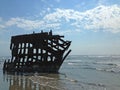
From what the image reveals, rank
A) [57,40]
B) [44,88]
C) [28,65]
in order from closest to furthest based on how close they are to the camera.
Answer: [44,88], [57,40], [28,65]

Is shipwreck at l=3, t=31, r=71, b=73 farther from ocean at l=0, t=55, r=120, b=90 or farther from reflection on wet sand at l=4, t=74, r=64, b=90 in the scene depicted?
reflection on wet sand at l=4, t=74, r=64, b=90

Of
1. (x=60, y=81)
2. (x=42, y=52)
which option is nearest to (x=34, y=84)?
(x=60, y=81)

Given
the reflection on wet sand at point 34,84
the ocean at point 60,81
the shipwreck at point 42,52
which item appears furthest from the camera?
the shipwreck at point 42,52

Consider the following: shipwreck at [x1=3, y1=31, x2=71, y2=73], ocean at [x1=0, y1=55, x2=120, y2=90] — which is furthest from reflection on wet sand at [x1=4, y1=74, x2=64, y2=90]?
shipwreck at [x1=3, y1=31, x2=71, y2=73]

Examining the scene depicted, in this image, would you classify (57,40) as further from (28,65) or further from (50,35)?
(28,65)

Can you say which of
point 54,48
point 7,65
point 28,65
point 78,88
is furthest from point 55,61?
point 78,88

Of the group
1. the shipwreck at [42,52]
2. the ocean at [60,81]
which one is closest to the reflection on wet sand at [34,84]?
the ocean at [60,81]

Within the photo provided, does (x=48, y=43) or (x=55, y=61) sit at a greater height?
(x=48, y=43)

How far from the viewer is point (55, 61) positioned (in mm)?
23062

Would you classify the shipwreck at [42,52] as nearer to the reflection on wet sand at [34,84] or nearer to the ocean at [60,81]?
the ocean at [60,81]

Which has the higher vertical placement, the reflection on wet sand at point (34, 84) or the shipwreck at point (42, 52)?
the shipwreck at point (42, 52)

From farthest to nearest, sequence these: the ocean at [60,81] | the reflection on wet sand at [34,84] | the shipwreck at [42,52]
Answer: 1. the shipwreck at [42,52]
2. the ocean at [60,81]
3. the reflection on wet sand at [34,84]

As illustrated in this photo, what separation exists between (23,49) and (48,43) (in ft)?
9.70

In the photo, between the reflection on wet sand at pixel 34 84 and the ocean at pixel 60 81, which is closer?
the reflection on wet sand at pixel 34 84
